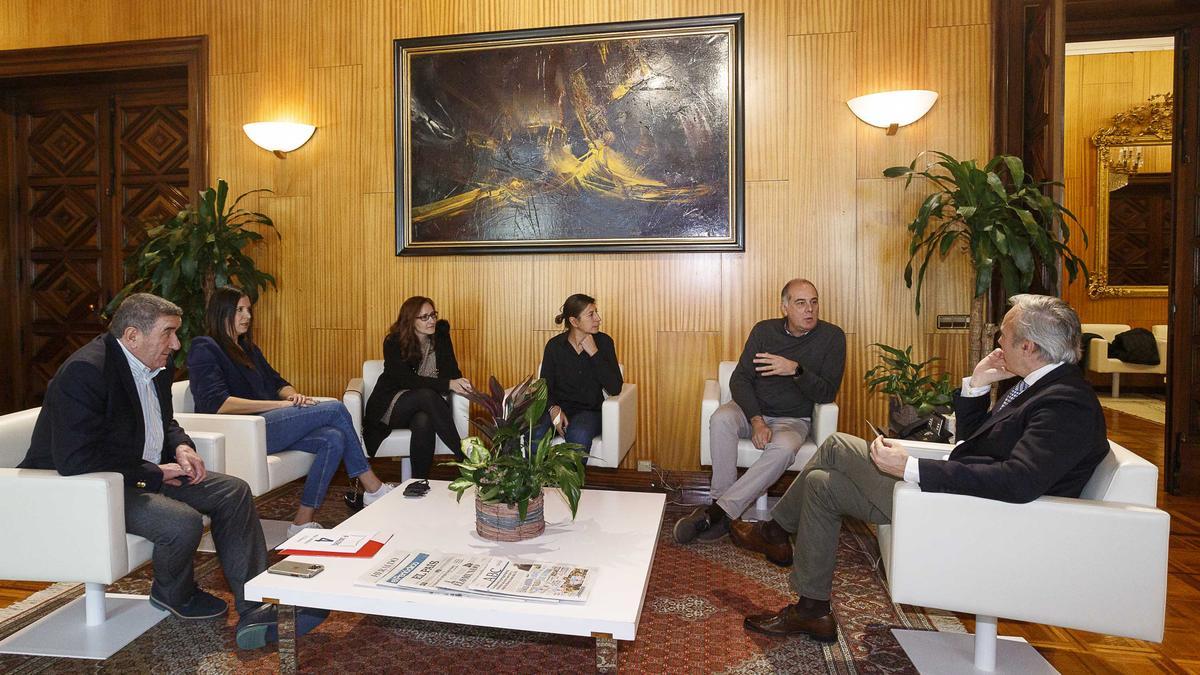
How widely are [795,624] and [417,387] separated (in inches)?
95.7

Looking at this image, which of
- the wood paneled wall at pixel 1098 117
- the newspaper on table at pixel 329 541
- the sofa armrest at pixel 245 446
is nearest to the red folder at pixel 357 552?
the newspaper on table at pixel 329 541

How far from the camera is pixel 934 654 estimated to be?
2531 millimetres

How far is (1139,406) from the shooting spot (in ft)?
25.0

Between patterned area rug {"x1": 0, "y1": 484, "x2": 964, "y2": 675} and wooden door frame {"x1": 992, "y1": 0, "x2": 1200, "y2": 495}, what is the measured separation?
2.71 meters

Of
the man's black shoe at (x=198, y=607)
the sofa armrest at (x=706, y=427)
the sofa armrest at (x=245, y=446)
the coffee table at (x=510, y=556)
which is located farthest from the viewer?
the sofa armrest at (x=706, y=427)

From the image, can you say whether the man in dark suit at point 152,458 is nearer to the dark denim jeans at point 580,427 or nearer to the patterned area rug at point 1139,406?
the dark denim jeans at point 580,427

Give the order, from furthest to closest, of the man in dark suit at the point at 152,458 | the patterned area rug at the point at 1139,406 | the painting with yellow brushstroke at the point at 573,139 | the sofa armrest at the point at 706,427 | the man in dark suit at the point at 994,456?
1. the patterned area rug at the point at 1139,406
2. the painting with yellow brushstroke at the point at 573,139
3. the sofa armrest at the point at 706,427
4. the man in dark suit at the point at 152,458
5. the man in dark suit at the point at 994,456

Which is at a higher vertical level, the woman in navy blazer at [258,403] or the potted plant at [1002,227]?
the potted plant at [1002,227]

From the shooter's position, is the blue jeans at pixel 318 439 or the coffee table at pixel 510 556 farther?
the blue jeans at pixel 318 439

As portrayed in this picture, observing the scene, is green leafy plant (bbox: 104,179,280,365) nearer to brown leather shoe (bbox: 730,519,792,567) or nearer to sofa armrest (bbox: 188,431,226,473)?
sofa armrest (bbox: 188,431,226,473)

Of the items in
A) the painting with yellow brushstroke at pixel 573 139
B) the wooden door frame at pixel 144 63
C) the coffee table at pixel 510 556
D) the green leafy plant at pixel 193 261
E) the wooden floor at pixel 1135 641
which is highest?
the wooden door frame at pixel 144 63

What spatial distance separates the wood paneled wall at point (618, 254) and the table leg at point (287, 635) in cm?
294

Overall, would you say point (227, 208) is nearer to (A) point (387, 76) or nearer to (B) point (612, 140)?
(A) point (387, 76)

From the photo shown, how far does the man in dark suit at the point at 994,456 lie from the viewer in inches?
83.4
